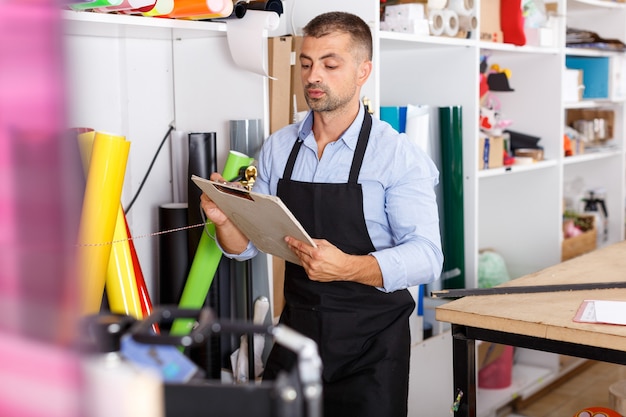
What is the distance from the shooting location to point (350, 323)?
2178mm

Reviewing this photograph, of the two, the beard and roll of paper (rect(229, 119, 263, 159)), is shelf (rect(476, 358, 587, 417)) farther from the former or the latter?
the beard

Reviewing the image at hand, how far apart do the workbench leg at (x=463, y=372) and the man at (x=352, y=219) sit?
0.15 meters

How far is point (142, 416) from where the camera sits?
0.85 m

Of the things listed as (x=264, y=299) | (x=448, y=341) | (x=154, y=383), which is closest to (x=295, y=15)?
(x=264, y=299)

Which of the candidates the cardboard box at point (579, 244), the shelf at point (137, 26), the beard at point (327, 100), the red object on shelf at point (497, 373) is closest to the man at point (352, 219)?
the beard at point (327, 100)

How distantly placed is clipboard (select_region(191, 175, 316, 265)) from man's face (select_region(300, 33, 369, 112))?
377 mm

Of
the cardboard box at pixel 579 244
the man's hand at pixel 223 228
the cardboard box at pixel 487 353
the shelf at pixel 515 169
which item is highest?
the shelf at pixel 515 169

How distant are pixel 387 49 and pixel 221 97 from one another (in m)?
0.99

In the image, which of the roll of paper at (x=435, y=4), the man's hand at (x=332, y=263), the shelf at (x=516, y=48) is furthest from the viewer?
the shelf at (x=516, y=48)

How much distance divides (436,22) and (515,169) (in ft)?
2.77

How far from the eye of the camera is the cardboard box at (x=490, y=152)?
11.1ft

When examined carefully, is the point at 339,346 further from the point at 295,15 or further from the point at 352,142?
the point at 295,15

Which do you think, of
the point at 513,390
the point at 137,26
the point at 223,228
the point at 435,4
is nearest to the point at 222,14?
the point at 137,26

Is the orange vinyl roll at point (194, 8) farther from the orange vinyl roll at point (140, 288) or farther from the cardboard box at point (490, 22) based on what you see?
the cardboard box at point (490, 22)
